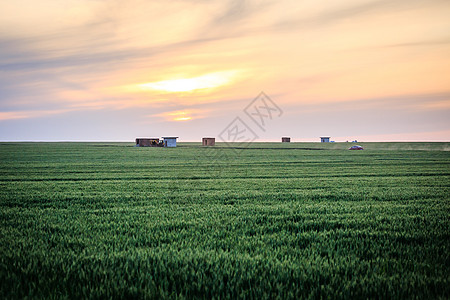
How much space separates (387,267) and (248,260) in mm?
2369

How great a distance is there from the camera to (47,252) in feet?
18.9

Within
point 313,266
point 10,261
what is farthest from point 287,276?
point 10,261

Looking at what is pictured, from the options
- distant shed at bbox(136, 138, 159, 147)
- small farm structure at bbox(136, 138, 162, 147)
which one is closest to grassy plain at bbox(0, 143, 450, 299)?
small farm structure at bbox(136, 138, 162, 147)

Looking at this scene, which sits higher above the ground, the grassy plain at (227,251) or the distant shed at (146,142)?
the distant shed at (146,142)

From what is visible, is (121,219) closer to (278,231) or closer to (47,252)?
(47,252)

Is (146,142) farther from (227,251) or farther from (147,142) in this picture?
(227,251)

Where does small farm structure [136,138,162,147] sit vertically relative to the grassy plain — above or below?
above

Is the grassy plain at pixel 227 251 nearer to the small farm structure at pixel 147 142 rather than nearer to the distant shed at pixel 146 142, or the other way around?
the small farm structure at pixel 147 142

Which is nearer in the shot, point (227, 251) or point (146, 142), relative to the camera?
point (227, 251)

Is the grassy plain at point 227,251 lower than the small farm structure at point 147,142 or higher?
lower

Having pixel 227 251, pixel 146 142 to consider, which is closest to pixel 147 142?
pixel 146 142

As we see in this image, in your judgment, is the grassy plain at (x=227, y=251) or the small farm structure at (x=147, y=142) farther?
the small farm structure at (x=147, y=142)

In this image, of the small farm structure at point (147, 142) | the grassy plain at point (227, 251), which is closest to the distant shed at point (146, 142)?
the small farm structure at point (147, 142)

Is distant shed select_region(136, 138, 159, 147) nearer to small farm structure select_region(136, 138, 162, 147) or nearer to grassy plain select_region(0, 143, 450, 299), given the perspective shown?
small farm structure select_region(136, 138, 162, 147)
